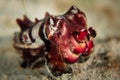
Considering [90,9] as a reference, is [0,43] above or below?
below

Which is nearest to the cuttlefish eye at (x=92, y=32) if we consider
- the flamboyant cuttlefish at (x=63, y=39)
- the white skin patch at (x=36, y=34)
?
the flamboyant cuttlefish at (x=63, y=39)

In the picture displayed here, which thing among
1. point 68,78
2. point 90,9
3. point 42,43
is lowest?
point 68,78

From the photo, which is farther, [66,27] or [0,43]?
[0,43]

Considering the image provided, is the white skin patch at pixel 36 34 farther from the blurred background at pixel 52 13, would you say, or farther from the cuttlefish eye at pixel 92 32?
the cuttlefish eye at pixel 92 32

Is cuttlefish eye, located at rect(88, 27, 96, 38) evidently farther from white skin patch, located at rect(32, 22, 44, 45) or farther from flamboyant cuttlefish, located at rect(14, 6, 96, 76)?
white skin patch, located at rect(32, 22, 44, 45)

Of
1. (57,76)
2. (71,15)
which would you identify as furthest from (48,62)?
(71,15)

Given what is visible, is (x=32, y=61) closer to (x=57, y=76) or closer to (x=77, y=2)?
(x=57, y=76)
